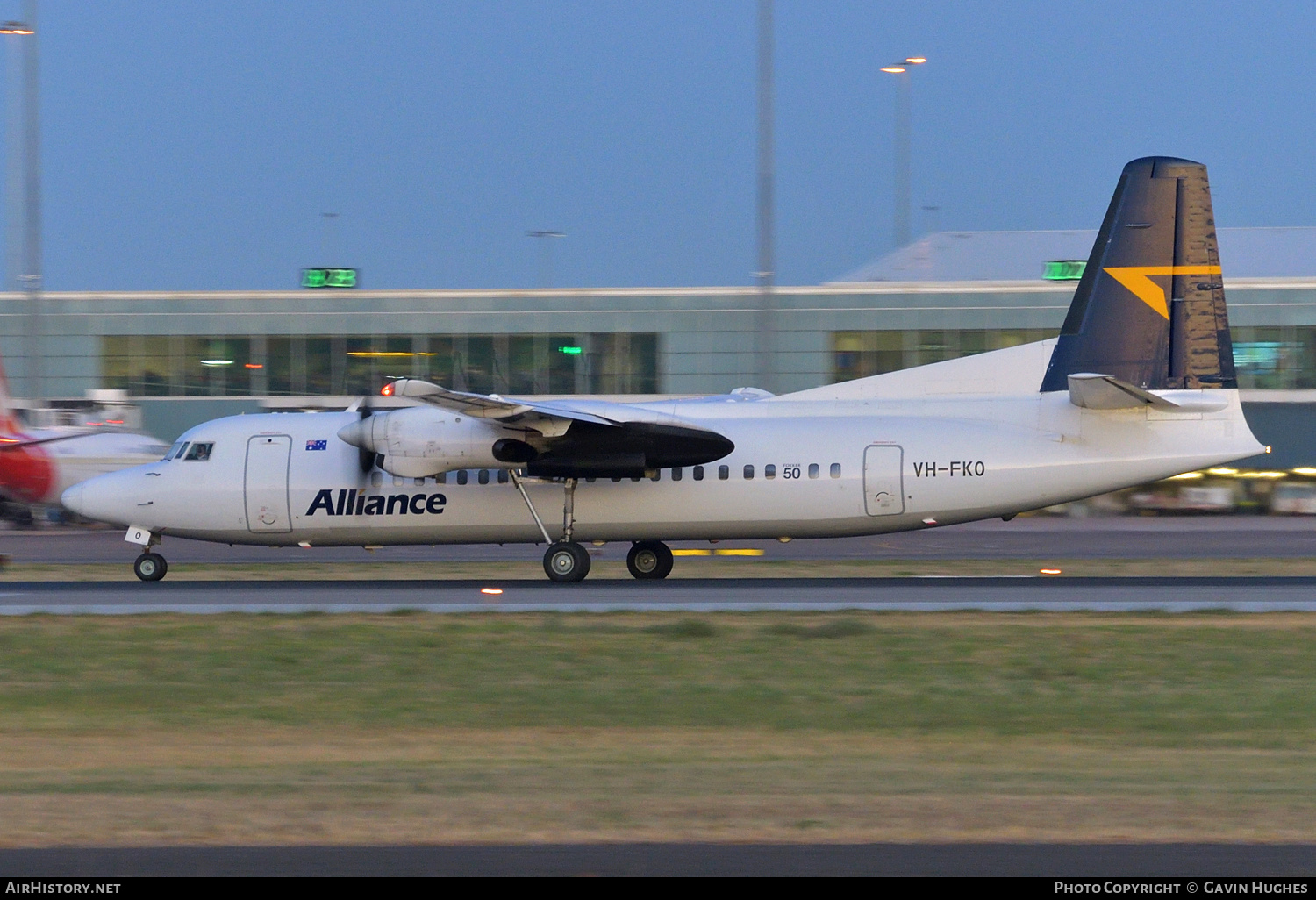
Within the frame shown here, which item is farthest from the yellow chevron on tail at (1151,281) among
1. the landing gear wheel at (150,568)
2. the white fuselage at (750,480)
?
the landing gear wheel at (150,568)

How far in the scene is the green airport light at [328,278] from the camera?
2050 inches

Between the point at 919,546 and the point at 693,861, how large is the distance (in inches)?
1034

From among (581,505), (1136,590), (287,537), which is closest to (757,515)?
(581,505)

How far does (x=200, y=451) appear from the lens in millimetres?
22547

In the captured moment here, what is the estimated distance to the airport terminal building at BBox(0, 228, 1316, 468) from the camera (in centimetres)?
4806

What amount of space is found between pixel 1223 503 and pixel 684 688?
38.0 m

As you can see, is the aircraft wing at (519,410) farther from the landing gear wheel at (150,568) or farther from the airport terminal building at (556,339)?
the airport terminal building at (556,339)

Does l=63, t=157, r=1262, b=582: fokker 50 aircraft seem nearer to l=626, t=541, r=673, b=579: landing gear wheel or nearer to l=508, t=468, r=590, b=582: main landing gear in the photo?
l=508, t=468, r=590, b=582: main landing gear

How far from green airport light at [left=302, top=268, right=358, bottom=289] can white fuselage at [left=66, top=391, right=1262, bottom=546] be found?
30.3 metres

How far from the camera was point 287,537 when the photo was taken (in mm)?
22172

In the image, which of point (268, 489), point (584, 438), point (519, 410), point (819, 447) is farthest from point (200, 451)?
point (819, 447)

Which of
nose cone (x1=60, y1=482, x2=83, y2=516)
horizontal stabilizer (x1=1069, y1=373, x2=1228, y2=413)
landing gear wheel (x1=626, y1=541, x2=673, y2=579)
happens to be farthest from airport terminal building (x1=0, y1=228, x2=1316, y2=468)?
horizontal stabilizer (x1=1069, y1=373, x2=1228, y2=413)

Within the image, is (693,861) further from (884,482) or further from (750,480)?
(750,480)
